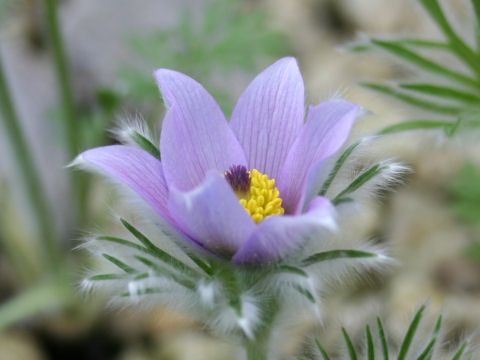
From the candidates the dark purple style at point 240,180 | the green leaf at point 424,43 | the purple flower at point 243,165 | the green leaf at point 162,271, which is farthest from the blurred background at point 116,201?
the green leaf at point 162,271

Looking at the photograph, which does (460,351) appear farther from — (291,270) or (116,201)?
(116,201)

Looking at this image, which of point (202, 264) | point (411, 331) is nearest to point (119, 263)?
point (202, 264)

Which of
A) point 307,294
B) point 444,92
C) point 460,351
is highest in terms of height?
point 444,92

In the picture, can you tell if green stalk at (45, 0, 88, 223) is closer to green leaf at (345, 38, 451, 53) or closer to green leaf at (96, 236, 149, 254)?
green leaf at (345, 38, 451, 53)

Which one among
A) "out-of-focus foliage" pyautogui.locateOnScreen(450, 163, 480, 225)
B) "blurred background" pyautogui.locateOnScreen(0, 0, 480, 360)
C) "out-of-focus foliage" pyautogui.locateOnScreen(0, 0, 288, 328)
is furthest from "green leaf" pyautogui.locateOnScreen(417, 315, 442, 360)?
"out-of-focus foliage" pyautogui.locateOnScreen(0, 0, 288, 328)

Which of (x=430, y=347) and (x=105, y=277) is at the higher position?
(x=105, y=277)

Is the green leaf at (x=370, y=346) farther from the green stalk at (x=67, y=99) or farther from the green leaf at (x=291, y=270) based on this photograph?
the green stalk at (x=67, y=99)
